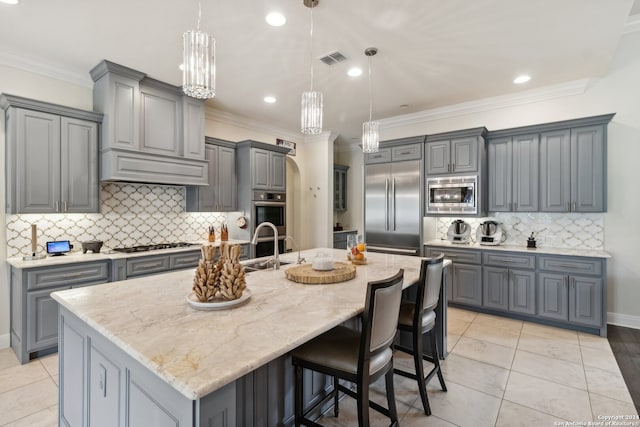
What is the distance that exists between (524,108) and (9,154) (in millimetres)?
6040

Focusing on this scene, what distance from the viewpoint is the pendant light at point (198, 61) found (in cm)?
171

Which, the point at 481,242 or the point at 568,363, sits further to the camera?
the point at 481,242

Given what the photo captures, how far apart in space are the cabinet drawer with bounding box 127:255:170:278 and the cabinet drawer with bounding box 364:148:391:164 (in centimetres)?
336

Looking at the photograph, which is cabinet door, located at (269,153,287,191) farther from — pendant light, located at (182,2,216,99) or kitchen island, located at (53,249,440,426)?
pendant light, located at (182,2,216,99)

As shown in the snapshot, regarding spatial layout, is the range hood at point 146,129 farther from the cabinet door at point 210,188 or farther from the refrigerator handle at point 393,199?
the refrigerator handle at point 393,199

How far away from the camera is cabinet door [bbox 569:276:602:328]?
11.1 feet

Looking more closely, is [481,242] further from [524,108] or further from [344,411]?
[344,411]

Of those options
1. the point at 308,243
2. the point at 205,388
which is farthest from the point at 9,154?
the point at 308,243

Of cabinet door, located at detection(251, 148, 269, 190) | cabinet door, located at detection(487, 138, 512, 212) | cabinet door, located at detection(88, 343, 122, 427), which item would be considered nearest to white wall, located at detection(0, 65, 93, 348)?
cabinet door, located at detection(251, 148, 269, 190)

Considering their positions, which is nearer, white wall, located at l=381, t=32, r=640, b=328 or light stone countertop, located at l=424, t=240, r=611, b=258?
light stone countertop, located at l=424, t=240, r=611, b=258

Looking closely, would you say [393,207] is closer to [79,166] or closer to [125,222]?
[125,222]

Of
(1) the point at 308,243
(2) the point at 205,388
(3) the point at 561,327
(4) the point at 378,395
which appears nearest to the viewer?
(2) the point at 205,388

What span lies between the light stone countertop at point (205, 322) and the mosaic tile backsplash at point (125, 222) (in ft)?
6.88

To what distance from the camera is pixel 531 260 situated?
375 centimetres
